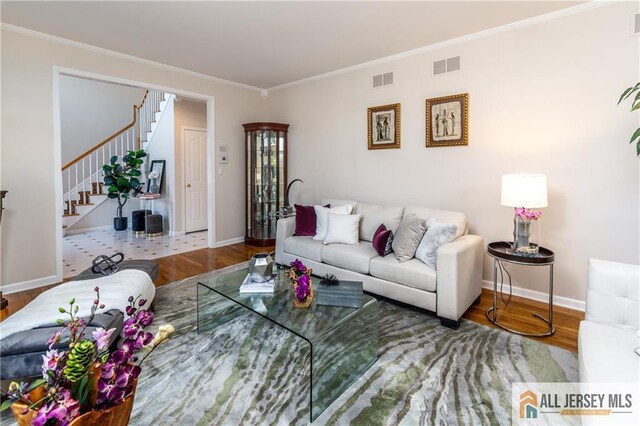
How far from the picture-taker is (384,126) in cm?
415

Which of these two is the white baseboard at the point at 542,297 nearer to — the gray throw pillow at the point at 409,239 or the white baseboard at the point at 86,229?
the gray throw pillow at the point at 409,239

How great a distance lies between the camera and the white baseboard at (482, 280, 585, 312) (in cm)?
301

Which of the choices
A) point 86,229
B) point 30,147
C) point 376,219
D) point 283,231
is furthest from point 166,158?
point 376,219

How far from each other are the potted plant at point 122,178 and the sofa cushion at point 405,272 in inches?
214

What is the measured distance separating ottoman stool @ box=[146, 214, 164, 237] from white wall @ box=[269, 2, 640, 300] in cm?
414

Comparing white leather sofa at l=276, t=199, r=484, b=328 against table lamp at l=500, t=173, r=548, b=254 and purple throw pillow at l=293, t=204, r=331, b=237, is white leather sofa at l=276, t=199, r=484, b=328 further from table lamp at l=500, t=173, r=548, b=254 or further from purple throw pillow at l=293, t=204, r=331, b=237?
table lamp at l=500, t=173, r=548, b=254

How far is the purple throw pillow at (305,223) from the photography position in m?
3.97

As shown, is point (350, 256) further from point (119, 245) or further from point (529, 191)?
point (119, 245)

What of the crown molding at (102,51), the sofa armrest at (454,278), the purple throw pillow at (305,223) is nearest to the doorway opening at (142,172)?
the crown molding at (102,51)

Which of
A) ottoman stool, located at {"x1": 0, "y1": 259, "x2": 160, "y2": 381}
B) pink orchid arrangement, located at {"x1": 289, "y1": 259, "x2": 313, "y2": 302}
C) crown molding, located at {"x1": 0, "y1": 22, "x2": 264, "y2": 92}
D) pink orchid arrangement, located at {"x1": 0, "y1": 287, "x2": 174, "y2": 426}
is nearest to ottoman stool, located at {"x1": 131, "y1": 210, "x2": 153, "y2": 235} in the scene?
crown molding, located at {"x1": 0, "y1": 22, "x2": 264, "y2": 92}

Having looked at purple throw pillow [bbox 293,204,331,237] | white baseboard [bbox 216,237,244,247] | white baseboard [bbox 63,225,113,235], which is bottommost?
white baseboard [bbox 216,237,244,247]

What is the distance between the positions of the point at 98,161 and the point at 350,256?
6480 millimetres

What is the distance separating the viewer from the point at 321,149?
16.2ft

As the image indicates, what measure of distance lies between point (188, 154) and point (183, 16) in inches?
142
